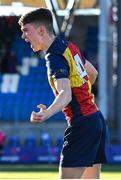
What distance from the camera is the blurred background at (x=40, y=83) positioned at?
593 inches

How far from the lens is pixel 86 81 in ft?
20.2

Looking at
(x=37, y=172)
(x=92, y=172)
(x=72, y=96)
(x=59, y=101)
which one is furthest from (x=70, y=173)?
(x=37, y=172)

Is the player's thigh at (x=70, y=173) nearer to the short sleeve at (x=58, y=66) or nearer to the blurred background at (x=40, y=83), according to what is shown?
the short sleeve at (x=58, y=66)

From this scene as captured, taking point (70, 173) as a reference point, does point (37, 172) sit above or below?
below

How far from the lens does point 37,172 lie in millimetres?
12969

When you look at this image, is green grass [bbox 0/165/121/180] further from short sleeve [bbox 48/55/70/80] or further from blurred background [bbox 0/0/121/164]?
short sleeve [bbox 48/55/70/80]

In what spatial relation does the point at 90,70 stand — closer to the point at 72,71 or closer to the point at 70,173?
the point at 72,71

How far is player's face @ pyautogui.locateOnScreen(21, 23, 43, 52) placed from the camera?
5941mm

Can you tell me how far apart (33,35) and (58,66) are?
32 cm

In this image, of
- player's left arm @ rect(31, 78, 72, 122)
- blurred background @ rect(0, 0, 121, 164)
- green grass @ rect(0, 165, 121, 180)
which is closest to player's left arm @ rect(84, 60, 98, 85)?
player's left arm @ rect(31, 78, 72, 122)

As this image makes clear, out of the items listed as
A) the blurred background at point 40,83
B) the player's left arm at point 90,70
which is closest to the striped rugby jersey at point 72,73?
the player's left arm at point 90,70

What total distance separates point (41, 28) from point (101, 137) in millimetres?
992

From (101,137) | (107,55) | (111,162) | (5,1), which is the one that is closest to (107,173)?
(111,162)

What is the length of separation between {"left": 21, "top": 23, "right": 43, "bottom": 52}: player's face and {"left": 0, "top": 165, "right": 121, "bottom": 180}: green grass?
586 cm
